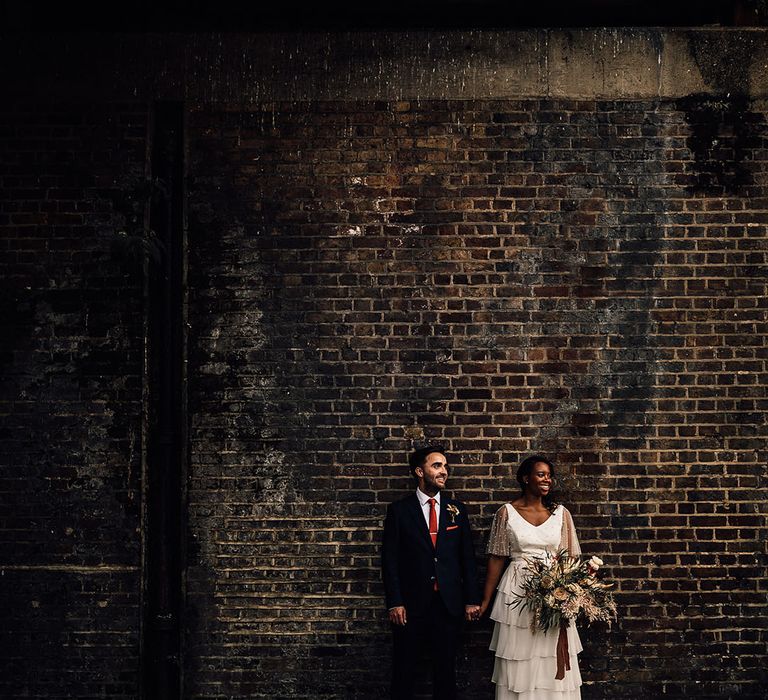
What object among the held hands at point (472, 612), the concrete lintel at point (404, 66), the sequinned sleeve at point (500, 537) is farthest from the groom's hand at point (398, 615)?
the concrete lintel at point (404, 66)

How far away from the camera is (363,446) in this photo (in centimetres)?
651

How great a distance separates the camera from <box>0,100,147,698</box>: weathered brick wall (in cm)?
644

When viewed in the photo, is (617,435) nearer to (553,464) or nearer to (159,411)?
(553,464)

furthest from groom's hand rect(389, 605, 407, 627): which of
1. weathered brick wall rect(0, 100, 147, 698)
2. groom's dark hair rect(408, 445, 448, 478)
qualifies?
weathered brick wall rect(0, 100, 147, 698)

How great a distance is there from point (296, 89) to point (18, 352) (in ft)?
9.95

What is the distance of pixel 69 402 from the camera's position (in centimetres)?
658

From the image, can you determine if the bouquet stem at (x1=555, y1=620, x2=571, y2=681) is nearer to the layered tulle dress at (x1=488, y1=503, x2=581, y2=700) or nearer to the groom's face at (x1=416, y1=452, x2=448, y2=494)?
the layered tulle dress at (x1=488, y1=503, x2=581, y2=700)

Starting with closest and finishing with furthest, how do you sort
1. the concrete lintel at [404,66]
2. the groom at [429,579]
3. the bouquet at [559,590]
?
1. the bouquet at [559,590]
2. the groom at [429,579]
3. the concrete lintel at [404,66]

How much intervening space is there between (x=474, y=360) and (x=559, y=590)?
1855 mm

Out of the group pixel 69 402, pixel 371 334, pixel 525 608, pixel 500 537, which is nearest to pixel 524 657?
pixel 525 608

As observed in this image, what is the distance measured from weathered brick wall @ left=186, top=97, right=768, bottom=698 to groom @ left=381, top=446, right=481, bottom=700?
1.34ft

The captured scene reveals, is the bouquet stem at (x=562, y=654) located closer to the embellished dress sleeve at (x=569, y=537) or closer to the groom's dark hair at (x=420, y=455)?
the embellished dress sleeve at (x=569, y=537)

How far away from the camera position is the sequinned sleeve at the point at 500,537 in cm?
606

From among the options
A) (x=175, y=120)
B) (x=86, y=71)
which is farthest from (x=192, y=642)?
(x=86, y=71)
